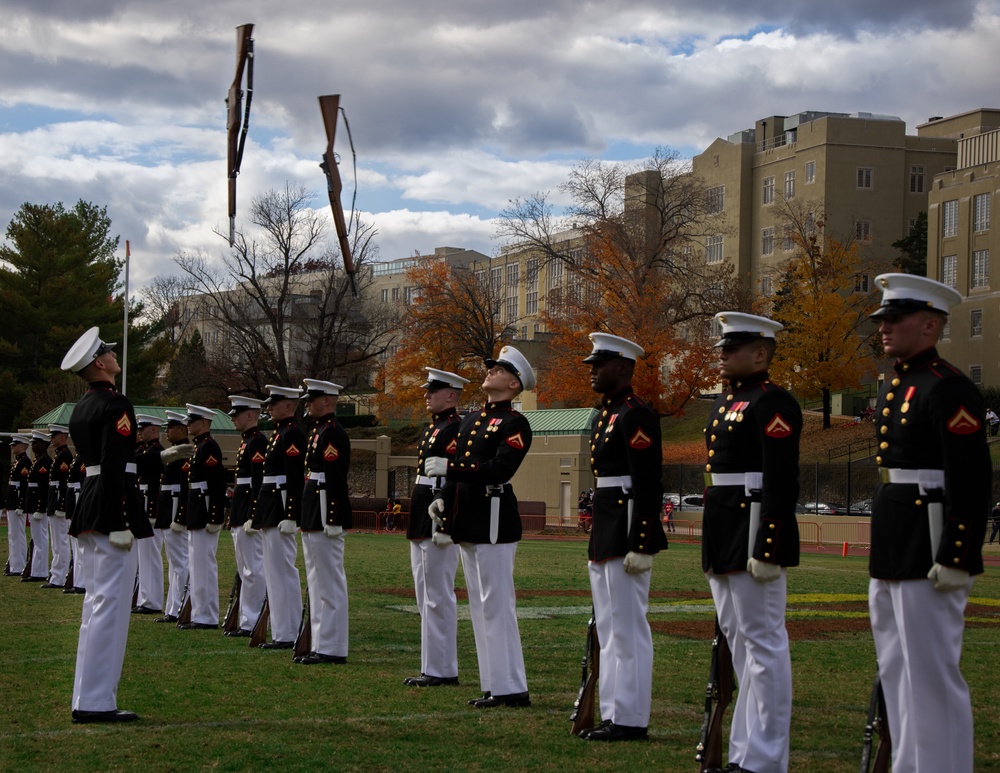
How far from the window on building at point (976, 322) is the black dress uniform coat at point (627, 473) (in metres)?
61.9

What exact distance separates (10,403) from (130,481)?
5460 centimetres

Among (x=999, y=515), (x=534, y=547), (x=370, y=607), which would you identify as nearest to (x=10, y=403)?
(x=534, y=547)

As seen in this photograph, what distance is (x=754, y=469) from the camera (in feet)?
22.1

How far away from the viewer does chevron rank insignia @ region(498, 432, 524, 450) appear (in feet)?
29.5

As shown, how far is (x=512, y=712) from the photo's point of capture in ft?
27.3

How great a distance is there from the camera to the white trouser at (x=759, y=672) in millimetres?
6348

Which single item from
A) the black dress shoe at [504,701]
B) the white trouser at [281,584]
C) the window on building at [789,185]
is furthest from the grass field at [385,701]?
the window on building at [789,185]

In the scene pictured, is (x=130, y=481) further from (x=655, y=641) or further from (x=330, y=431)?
(x=655, y=641)

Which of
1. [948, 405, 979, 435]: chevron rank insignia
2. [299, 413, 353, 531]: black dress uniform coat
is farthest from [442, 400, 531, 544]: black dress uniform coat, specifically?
[948, 405, 979, 435]: chevron rank insignia

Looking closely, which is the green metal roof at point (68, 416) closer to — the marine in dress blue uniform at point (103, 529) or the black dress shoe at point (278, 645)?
the black dress shoe at point (278, 645)

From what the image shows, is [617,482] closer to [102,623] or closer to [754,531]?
[754,531]

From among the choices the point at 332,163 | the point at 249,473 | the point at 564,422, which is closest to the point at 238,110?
the point at 332,163

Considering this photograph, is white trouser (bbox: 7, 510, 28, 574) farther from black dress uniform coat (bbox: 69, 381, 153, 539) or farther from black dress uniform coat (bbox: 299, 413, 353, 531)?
black dress uniform coat (bbox: 69, 381, 153, 539)

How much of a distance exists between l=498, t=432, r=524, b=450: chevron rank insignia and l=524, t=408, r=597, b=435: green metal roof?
38181 mm
